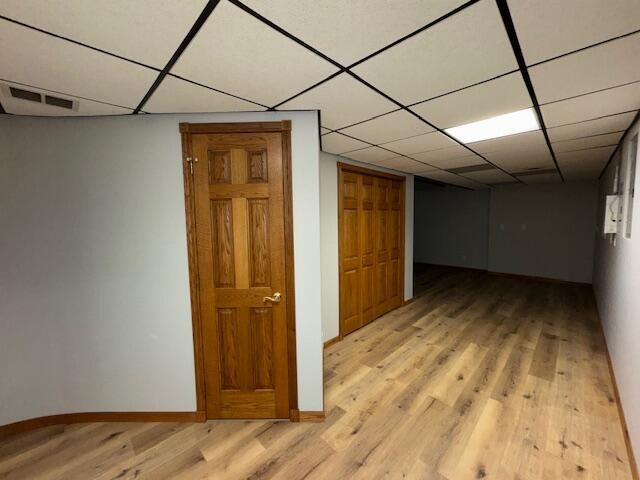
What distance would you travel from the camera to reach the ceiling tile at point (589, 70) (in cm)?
119

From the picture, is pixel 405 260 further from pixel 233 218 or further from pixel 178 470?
pixel 178 470

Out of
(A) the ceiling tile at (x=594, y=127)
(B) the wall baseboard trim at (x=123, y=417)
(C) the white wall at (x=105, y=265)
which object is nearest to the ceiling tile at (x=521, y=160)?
(A) the ceiling tile at (x=594, y=127)

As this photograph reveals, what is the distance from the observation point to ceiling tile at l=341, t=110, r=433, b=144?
203cm

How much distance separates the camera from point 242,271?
203 cm

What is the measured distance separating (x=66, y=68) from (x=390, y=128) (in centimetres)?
206

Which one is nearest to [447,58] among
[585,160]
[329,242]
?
[329,242]

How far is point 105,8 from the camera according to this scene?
95cm

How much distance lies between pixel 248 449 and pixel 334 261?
2.03 meters

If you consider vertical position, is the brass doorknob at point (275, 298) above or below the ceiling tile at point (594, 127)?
below

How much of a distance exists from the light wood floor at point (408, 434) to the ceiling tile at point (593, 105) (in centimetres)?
227

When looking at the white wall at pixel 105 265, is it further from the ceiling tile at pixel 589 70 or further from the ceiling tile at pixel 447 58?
the ceiling tile at pixel 589 70

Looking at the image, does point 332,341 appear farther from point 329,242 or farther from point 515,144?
point 515,144

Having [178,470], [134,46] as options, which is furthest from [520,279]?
[134,46]

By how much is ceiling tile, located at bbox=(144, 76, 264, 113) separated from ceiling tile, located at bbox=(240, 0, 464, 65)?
0.76m
